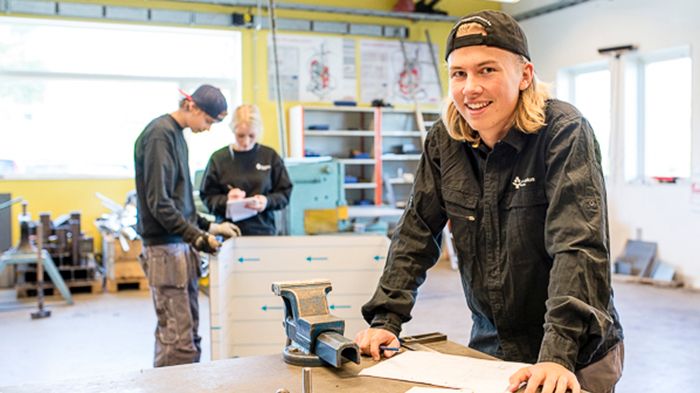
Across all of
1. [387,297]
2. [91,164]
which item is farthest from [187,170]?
[91,164]

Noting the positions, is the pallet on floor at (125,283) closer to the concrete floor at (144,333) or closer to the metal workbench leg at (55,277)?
the concrete floor at (144,333)

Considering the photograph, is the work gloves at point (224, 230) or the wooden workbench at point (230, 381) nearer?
the wooden workbench at point (230, 381)

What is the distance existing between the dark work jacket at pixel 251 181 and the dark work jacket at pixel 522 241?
1.98 meters

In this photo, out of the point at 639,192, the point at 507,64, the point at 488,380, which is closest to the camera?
the point at 488,380

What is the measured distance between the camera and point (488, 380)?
127 centimetres

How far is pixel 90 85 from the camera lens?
278 inches

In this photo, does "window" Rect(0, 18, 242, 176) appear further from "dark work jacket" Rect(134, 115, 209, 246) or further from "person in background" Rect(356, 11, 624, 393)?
"person in background" Rect(356, 11, 624, 393)

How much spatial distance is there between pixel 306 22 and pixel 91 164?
2763 mm

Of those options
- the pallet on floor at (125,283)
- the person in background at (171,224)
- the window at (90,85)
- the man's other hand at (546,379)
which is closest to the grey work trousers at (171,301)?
the person in background at (171,224)

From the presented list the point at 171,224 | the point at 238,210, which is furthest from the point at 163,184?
the point at 238,210

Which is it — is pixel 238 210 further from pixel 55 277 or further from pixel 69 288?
pixel 69 288

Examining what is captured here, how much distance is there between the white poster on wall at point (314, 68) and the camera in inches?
298

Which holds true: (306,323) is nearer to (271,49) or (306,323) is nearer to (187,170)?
(187,170)

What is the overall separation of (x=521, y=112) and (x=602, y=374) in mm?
556
